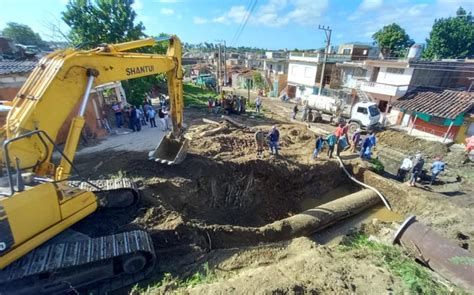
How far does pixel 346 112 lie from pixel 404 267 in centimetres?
1840

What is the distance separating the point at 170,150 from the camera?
33.7 ft

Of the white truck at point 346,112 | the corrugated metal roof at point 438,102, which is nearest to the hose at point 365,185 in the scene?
the white truck at point 346,112

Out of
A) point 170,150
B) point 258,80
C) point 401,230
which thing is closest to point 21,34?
point 258,80

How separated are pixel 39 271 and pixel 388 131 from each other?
21.0 meters

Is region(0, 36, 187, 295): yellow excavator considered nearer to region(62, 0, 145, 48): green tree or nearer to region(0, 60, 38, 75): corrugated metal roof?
region(0, 60, 38, 75): corrugated metal roof

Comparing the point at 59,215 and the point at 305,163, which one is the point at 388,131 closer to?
the point at 305,163

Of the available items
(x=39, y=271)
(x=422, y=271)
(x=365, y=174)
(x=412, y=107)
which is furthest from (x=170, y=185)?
(x=412, y=107)

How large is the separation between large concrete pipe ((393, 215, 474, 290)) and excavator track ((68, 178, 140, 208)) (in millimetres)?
7840

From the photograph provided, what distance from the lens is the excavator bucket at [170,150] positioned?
32.2 feet

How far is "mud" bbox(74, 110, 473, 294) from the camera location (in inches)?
226

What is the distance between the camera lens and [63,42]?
68.7ft

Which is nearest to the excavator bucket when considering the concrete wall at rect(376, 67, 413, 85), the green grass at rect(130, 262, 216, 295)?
the green grass at rect(130, 262, 216, 295)

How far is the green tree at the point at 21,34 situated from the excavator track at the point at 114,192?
69916 mm

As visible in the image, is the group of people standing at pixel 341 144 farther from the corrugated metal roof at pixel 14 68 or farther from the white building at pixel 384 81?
the corrugated metal roof at pixel 14 68
